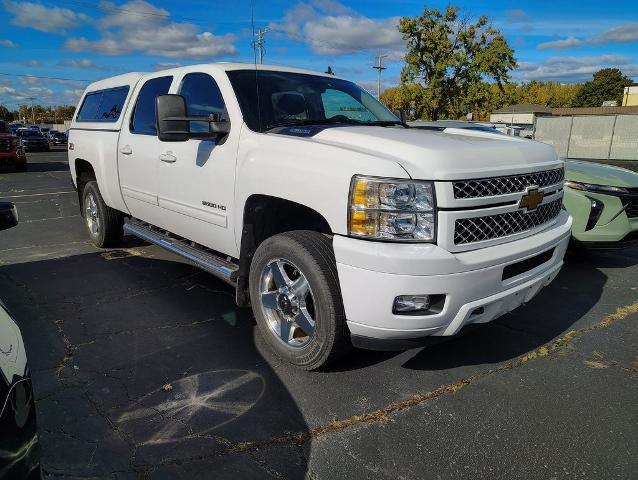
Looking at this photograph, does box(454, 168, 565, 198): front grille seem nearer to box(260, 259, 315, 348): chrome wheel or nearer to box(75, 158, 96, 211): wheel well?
box(260, 259, 315, 348): chrome wheel

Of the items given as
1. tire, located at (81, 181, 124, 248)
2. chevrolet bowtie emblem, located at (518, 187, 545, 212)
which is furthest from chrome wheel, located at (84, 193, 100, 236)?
chevrolet bowtie emblem, located at (518, 187, 545, 212)

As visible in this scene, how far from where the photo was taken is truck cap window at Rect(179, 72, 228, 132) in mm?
3809

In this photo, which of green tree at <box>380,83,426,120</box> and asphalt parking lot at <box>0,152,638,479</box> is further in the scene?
green tree at <box>380,83,426,120</box>

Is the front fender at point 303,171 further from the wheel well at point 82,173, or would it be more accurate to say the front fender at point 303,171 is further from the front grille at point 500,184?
the wheel well at point 82,173

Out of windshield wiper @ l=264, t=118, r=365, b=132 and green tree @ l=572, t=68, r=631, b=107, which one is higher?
green tree @ l=572, t=68, r=631, b=107

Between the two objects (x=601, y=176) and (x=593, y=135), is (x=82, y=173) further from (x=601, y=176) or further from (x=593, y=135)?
(x=593, y=135)

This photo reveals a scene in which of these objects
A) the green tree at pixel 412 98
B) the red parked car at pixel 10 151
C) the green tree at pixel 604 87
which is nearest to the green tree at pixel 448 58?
the green tree at pixel 412 98

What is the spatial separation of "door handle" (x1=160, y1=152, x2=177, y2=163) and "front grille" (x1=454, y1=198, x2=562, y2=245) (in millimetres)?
2524

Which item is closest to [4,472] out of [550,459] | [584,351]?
[550,459]

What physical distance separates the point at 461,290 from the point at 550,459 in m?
0.91

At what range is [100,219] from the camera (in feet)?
19.7

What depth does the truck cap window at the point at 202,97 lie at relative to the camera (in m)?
3.81

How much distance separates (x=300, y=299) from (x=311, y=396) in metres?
0.59

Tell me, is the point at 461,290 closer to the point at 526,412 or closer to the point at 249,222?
the point at 526,412
